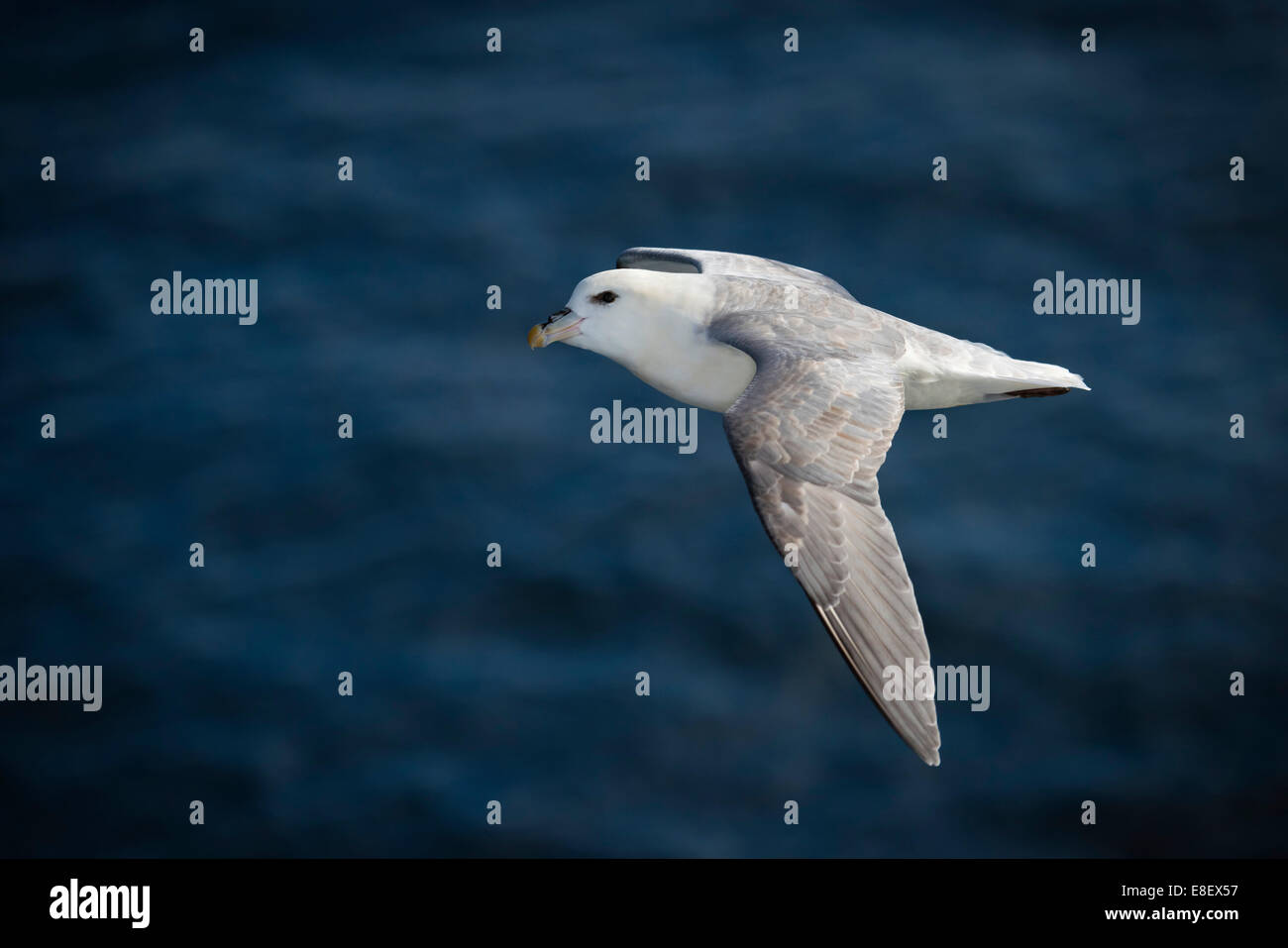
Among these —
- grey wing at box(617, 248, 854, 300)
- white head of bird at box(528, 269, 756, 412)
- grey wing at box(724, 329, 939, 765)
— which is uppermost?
grey wing at box(617, 248, 854, 300)

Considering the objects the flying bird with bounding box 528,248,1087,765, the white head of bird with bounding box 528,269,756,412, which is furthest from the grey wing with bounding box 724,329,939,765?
the white head of bird with bounding box 528,269,756,412

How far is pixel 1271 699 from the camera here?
58.0 ft

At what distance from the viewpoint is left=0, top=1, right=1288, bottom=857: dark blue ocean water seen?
55.4 ft

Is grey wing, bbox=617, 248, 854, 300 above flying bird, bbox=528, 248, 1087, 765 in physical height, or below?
above

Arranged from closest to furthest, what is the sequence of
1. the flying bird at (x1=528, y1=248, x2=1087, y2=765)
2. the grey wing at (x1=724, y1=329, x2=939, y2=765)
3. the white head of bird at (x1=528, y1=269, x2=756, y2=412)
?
the grey wing at (x1=724, y1=329, x2=939, y2=765), the flying bird at (x1=528, y1=248, x2=1087, y2=765), the white head of bird at (x1=528, y1=269, x2=756, y2=412)

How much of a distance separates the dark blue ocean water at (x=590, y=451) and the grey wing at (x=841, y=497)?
22.3ft

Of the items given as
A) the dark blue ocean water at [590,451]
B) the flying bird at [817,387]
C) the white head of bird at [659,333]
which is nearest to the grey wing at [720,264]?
the flying bird at [817,387]

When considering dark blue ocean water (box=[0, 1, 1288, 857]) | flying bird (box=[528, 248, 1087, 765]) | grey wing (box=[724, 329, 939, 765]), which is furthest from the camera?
dark blue ocean water (box=[0, 1, 1288, 857])

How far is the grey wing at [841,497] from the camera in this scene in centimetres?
932

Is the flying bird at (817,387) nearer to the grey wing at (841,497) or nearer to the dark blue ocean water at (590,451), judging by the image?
the grey wing at (841,497)

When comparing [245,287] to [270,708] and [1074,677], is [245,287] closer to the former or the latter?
[270,708]

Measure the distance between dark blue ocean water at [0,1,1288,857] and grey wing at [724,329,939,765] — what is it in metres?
6.79

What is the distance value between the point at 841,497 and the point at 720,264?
304cm

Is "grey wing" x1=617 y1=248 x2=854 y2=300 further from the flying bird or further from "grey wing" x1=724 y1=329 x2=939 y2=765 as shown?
"grey wing" x1=724 y1=329 x2=939 y2=765
